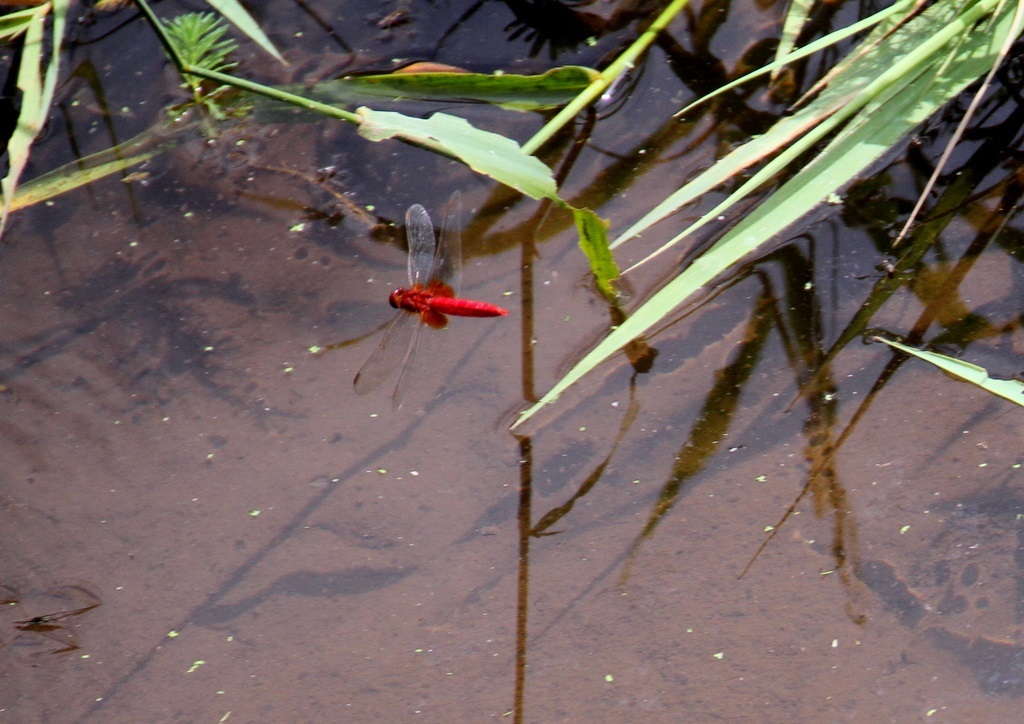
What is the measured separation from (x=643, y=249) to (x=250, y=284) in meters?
0.92

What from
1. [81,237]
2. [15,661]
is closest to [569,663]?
[15,661]

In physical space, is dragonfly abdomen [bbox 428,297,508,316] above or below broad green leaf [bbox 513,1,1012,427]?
below

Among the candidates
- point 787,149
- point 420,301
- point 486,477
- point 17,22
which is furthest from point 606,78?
point 17,22

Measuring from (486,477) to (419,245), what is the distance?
1.96 feet

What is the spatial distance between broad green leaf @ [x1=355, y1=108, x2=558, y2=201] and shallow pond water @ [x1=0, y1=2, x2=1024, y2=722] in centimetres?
31

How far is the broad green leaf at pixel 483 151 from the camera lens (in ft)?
6.01

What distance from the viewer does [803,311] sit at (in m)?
1.98

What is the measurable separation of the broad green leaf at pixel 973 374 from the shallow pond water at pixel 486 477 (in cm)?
4

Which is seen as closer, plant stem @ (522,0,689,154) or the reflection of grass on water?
the reflection of grass on water

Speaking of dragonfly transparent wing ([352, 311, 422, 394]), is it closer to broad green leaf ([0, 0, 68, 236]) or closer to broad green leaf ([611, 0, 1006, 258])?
broad green leaf ([611, 0, 1006, 258])

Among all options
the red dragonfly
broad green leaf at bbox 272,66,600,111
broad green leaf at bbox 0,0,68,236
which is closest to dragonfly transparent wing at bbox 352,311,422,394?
the red dragonfly

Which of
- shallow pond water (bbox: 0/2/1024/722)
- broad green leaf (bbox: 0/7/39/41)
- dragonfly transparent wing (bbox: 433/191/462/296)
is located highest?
broad green leaf (bbox: 0/7/39/41)

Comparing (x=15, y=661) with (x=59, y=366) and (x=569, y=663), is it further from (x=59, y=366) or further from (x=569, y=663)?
(x=569, y=663)

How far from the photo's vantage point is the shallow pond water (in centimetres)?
163
